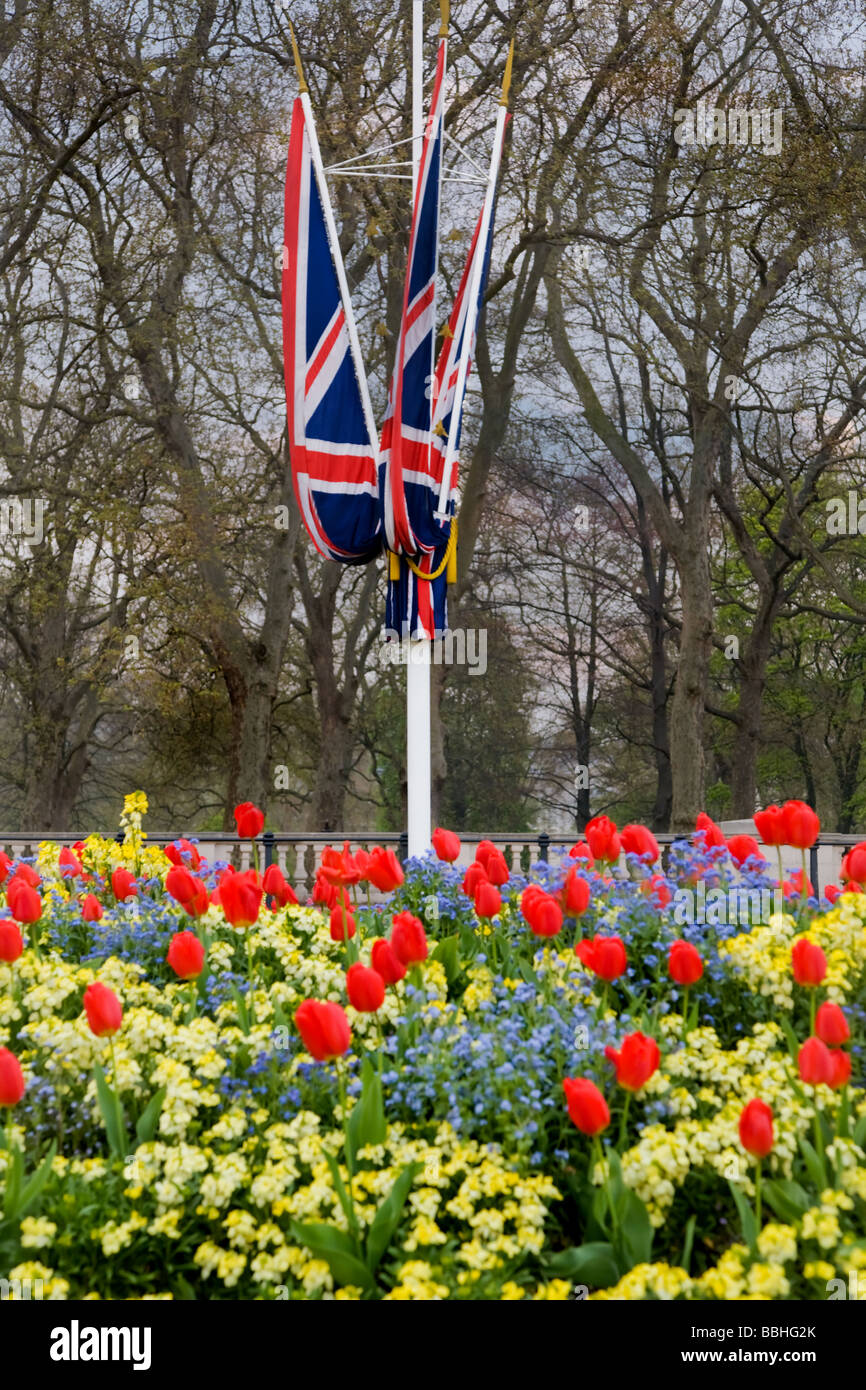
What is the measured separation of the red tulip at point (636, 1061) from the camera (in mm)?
2584

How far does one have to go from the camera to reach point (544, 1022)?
10.8 feet

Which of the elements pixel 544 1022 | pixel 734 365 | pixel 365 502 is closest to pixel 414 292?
pixel 365 502

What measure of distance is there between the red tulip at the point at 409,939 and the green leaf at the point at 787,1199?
1050 mm

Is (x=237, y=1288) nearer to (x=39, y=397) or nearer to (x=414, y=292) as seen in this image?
(x=414, y=292)

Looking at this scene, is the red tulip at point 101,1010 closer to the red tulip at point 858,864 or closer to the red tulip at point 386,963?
the red tulip at point 386,963

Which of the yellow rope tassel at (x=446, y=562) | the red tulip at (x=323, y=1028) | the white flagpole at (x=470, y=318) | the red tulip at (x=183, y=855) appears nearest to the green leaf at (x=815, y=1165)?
the red tulip at (x=323, y=1028)

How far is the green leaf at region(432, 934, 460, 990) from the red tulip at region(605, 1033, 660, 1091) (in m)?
1.43

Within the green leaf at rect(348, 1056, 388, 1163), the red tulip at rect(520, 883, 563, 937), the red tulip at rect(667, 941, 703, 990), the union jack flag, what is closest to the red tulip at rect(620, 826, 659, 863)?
the red tulip at rect(520, 883, 563, 937)

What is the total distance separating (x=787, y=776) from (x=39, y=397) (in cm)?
1686

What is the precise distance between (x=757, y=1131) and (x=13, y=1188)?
143 centimetres

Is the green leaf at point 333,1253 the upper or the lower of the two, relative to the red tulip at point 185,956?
lower

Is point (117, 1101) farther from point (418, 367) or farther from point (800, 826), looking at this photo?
point (418, 367)

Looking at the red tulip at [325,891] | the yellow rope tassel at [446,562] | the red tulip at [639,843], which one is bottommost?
the red tulip at [325,891]

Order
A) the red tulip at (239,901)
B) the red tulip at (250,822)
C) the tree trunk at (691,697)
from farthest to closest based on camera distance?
the tree trunk at (691,697) < the red tulip at (250,822) < the red tulip at (239,901)
